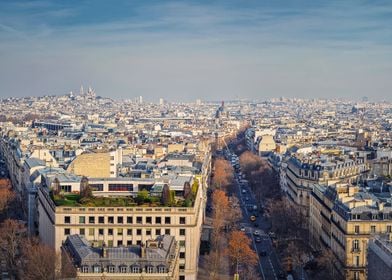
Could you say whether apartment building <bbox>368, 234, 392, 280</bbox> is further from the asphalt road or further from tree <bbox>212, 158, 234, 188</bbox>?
tree <bbox>212, 158, 234, 188</bbox>

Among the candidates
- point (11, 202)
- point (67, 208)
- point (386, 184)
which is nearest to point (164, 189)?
point (67, 208)

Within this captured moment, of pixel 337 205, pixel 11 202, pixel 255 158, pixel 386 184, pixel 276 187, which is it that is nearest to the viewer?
pixel 337 205

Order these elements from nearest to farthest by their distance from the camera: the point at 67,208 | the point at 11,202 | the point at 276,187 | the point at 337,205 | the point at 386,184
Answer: the point at 67,208 → the point at 337,205 → the point at 386,184 → the point at 11,202 → the point at 276,187

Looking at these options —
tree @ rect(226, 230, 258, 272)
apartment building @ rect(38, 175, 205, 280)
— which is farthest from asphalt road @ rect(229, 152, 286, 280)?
apartment building @ rect(38, 175, 205, 280)

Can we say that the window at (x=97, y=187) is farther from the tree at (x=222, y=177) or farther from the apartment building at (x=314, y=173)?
the tree at (x=222, y=177)

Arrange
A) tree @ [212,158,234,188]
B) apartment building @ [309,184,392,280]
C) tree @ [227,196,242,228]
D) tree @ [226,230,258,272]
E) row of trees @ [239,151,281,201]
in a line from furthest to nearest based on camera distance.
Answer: tree @ [212,158,234,188] → row of trees @ [239,151,281,201] → tree @ [227,196,242,228] → tree @ [226,230,258,272] → apartment building @ [309,184,392,280]

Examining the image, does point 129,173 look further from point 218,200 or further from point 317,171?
point 317,171

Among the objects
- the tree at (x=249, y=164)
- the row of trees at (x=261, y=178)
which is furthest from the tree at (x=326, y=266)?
the tree at (x=249, y=164)
